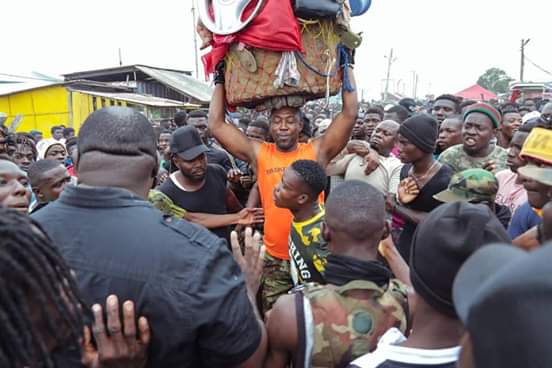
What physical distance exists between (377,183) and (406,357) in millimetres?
2677

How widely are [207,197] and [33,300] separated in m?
2.81

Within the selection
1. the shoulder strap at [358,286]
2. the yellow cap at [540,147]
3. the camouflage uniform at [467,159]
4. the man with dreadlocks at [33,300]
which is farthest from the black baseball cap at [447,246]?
→ the camouflage uniform at [467,159]

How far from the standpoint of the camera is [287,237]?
321cm

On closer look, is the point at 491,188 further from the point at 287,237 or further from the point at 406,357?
the point at 406,357

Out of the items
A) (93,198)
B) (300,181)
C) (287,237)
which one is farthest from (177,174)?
(93,198)

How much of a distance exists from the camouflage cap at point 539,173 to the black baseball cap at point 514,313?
7.08ft

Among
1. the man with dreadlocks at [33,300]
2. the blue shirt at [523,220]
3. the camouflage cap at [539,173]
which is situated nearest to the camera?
the man with dreadlocks at [33,300]

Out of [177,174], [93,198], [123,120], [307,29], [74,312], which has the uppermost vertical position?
[307,29]

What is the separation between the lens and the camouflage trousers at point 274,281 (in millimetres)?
3164

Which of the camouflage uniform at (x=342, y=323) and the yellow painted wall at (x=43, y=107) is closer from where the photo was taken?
the camouflage uniform at (x=342, y=323)

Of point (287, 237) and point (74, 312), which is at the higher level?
point (74, 312)

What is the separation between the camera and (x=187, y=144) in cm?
375

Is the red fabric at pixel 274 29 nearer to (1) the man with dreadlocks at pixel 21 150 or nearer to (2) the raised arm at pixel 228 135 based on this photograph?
(2) the raised arm at pixel 228 135

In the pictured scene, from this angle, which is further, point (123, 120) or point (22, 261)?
point (123, 120)
